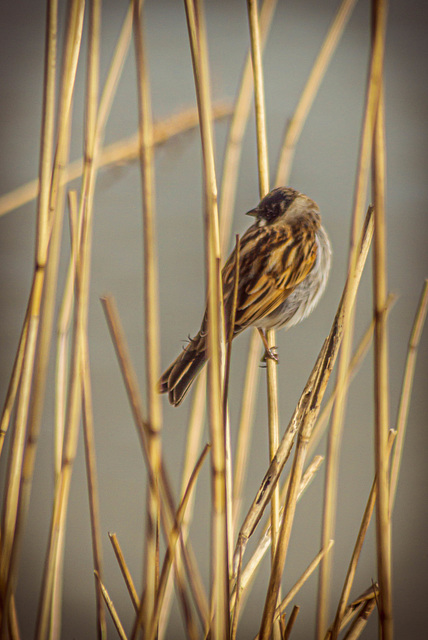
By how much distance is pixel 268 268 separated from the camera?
0.89 m

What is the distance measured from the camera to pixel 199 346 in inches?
28.1

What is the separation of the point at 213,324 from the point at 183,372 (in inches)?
7.1

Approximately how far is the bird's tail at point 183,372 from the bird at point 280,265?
9 centimetres

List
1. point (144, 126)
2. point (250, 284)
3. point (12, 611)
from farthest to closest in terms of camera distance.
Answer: point (250, 284)
point (12, 611)
point (144, 126)

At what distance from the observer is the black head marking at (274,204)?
2.51ft

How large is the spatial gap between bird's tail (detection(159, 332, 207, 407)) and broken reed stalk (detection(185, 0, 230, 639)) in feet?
0.45

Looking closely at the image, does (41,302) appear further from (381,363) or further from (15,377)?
(381,363)

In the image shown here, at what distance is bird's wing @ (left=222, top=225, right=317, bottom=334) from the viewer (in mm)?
855

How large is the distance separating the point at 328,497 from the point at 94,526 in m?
0.30

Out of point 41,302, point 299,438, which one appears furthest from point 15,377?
point 299,438

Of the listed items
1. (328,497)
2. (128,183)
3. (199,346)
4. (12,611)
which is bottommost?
(12,611)

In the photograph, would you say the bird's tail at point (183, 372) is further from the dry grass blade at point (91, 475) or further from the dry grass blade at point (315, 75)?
the dry grass blade at point (315, 75)

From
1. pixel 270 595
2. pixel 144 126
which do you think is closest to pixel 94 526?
pixel 270 595

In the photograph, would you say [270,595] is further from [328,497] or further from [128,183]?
[128,183]
